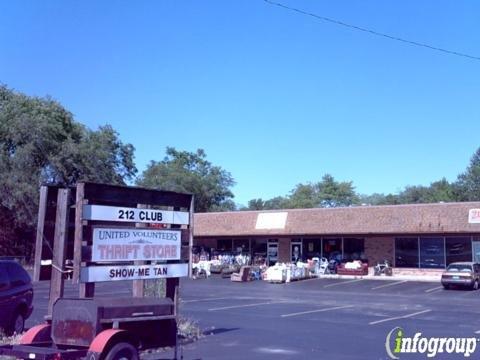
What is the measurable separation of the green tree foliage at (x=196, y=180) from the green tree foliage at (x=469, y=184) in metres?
30.6

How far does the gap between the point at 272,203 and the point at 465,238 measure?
7370 centimetres

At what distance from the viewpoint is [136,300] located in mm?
9922

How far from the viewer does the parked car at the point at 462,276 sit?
31.6 m

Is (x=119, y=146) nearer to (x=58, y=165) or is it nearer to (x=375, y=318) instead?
(x=58, y=165)

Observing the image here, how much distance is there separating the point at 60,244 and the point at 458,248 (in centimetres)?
3157

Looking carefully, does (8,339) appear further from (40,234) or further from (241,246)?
(241,246)

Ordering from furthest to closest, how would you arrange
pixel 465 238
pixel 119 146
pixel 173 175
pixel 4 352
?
pixel 173 175
pixel 119 146
pixel 465 238
pixel 4 352

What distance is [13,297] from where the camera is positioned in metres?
14.0

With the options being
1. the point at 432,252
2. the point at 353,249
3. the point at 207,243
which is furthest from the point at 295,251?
the point at 432,252

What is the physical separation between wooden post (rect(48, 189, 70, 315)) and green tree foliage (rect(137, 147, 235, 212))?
59.5 meters

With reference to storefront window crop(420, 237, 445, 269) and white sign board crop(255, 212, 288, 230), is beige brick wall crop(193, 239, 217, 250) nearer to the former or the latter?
white sign board crop(255, 212, 288, 230)

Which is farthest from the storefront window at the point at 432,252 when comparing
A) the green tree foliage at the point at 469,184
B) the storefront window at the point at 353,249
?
the green tree foliage at the point at 469,184

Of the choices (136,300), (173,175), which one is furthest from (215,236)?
(136,300)

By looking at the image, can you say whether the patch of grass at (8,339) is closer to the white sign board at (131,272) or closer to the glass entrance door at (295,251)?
the white sign board at (131,272)
